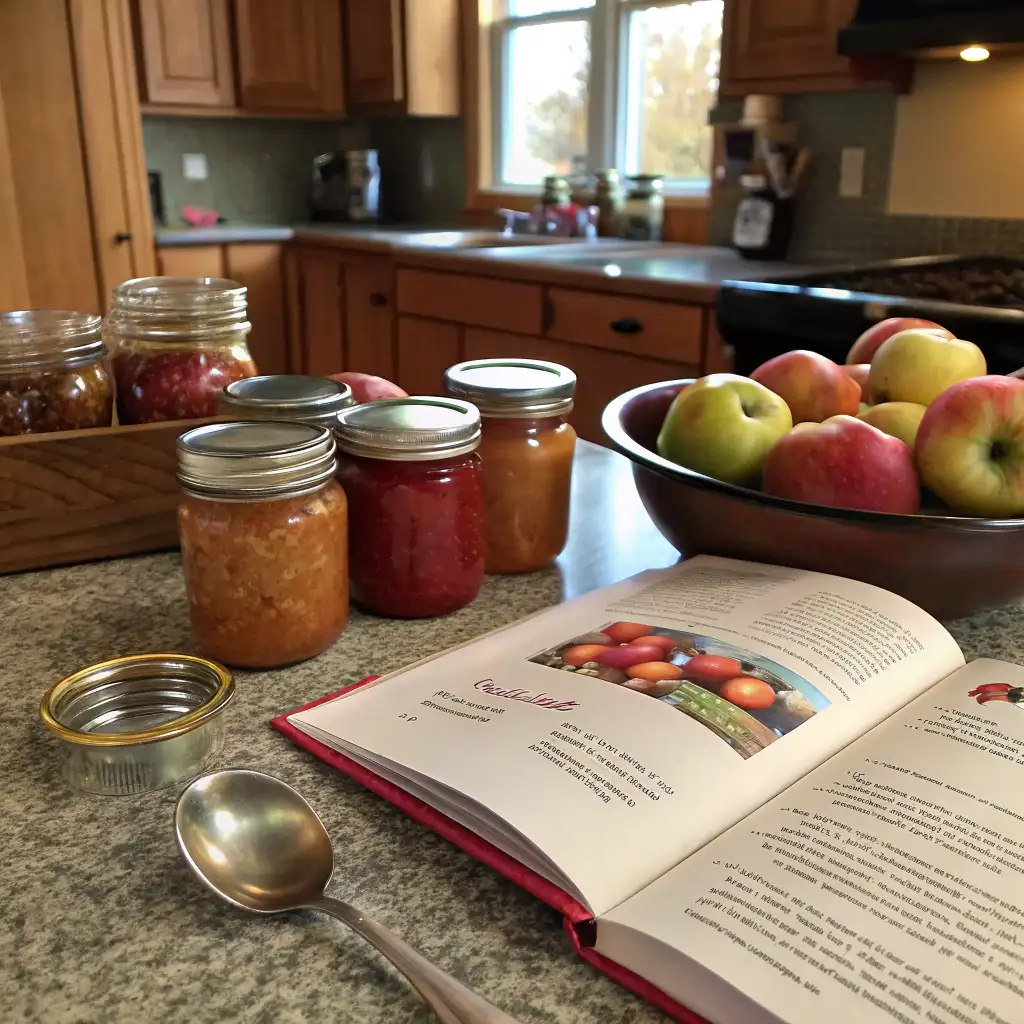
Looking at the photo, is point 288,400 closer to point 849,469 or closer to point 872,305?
point 849,469

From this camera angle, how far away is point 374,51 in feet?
12.4

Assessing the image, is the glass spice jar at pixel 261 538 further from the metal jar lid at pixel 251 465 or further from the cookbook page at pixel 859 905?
the cookbook page at pixel 859 905

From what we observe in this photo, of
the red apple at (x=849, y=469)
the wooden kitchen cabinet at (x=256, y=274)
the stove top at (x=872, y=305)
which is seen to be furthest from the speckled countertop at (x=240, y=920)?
the wooden kitchen cabinet at (x=256, y=274)

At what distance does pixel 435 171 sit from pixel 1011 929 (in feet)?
13.3

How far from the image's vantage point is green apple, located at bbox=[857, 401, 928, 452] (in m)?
0.76

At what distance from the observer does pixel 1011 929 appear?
39 centimetres

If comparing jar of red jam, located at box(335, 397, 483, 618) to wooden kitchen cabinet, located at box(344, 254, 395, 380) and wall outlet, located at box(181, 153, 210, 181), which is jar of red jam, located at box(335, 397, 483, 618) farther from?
wall outlet, located at box(181, 153, 210, 181)

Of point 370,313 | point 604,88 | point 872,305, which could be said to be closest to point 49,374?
point 872,305

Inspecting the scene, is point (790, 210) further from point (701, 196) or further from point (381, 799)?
point (381, 799)

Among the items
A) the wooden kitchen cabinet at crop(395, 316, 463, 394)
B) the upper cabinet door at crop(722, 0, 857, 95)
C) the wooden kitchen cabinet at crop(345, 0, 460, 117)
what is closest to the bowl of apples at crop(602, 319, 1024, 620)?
the upper cabinet door at crop(722, 0, 857, 95)

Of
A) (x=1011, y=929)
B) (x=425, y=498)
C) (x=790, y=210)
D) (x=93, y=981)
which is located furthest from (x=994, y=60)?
(x=93, y=981)

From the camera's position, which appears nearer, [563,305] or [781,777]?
[781,777]

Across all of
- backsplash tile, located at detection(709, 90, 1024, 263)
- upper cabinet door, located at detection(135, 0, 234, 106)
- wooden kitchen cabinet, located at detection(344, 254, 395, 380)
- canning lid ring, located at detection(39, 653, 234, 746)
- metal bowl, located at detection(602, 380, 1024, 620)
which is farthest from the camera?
upper cabinet door, located at detection(135, 0, 234, 106)

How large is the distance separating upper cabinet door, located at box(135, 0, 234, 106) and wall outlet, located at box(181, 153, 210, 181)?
0.34 meters
